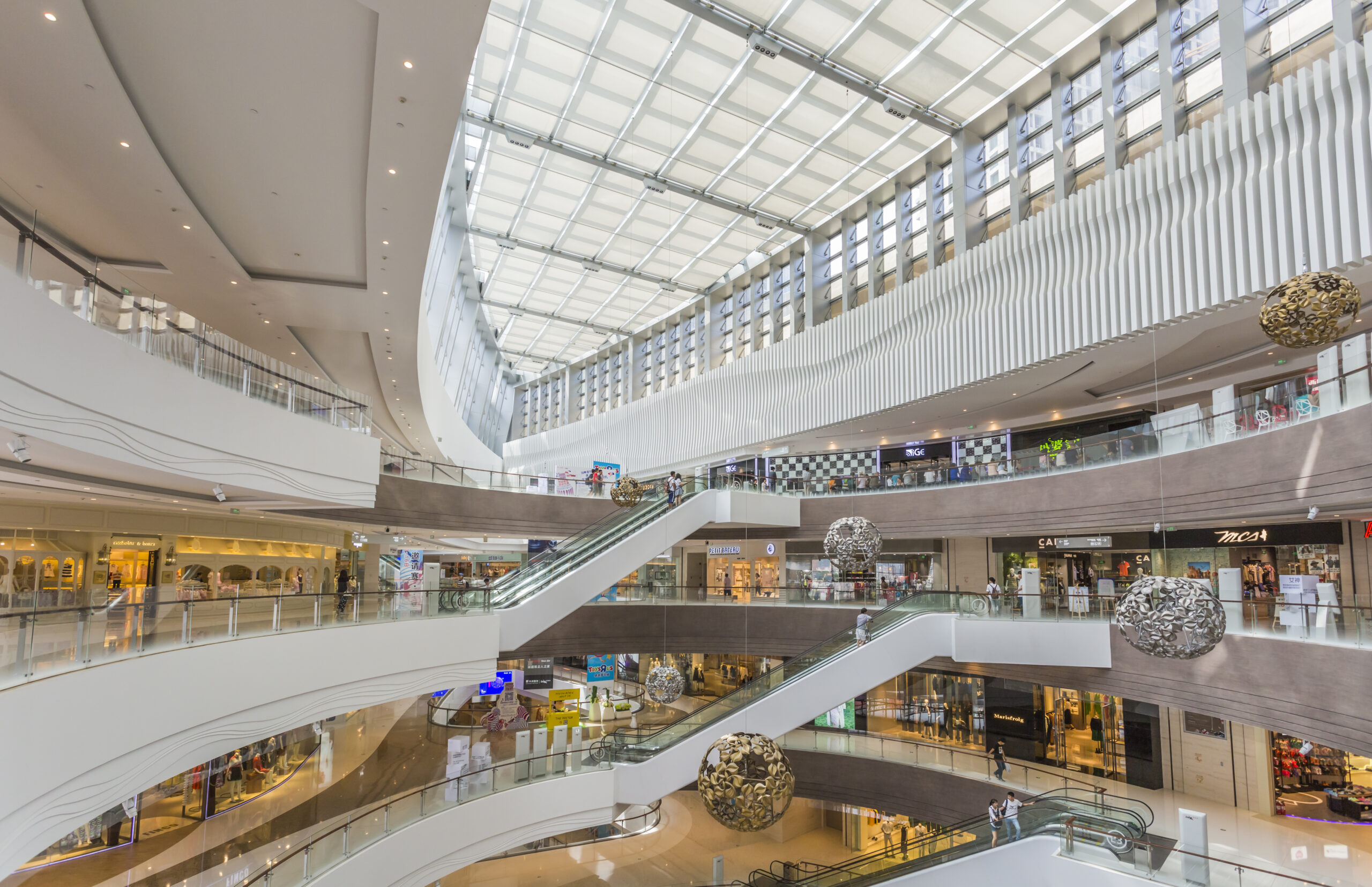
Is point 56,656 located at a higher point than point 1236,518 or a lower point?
lower

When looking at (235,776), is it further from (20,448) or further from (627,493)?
(20,448)

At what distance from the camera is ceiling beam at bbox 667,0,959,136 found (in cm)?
1603

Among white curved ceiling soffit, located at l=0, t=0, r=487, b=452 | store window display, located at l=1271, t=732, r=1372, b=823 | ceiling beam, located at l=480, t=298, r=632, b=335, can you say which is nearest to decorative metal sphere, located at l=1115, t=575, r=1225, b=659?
white curved ceiling soffit, located at l=0, t=0, r=487, b=452

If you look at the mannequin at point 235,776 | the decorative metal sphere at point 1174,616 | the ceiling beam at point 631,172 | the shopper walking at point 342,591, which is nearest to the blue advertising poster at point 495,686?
the mannequin at point 235,776

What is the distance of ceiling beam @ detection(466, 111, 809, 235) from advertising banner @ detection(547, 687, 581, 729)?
15185 millimetres

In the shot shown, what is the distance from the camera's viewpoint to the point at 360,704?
12273 mm

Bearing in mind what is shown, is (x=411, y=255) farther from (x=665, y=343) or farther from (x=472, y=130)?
(x=665, y=343)

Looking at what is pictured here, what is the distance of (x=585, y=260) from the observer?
28766 mm

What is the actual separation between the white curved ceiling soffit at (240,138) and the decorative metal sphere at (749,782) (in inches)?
302

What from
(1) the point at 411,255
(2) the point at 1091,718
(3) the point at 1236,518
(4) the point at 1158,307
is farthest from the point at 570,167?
(2) the point at 1091,718

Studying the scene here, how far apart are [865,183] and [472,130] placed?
11.2 m

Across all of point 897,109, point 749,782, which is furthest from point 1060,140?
point 749,782

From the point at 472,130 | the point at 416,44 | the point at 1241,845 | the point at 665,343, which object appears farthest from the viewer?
the point at 665,343

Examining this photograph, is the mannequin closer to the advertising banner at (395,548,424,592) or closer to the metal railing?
the metal railing
